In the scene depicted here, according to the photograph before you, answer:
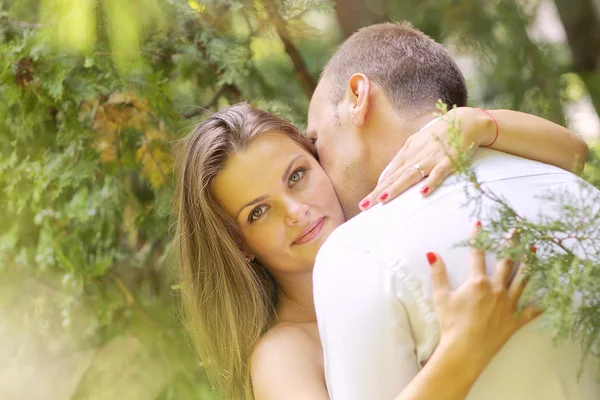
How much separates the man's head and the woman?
100 mm

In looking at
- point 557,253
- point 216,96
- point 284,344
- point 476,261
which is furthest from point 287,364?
point 216,96

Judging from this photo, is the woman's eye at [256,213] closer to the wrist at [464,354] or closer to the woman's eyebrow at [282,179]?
the woman's eyebrow at [282,179]

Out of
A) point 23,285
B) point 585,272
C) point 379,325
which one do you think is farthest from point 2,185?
point 585,272

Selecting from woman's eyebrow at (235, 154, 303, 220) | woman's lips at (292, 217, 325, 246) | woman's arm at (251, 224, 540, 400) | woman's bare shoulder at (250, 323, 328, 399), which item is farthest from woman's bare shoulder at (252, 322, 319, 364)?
woman's arm at (251, 224, 540, 400)

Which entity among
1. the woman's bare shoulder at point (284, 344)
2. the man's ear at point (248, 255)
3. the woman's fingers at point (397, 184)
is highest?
the woman's fingers at point (397, 184)

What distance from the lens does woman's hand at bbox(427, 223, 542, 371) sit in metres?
1.56

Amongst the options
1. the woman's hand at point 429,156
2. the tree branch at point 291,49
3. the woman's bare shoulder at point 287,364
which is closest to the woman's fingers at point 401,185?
the woman's hand at point 429,156

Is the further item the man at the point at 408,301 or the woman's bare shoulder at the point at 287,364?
the woman's bare shoulder at the point at 287,364

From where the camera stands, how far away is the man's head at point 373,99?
2104mm

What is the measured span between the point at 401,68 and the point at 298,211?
48 cm

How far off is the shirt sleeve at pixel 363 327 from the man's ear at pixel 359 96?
0.60 metres

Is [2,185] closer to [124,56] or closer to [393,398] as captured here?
[124,56]

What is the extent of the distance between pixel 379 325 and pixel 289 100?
6.61 ft

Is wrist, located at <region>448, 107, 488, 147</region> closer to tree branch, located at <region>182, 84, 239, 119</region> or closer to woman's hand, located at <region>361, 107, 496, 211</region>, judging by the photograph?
woman's hand, located at <region>361, 107, 496, 211</region>
